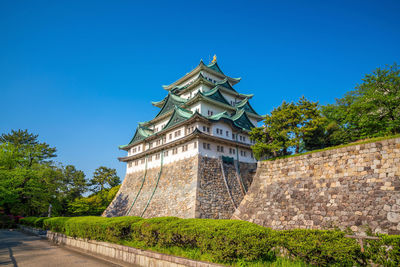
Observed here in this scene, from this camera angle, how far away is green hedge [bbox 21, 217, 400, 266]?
6750 millimetres

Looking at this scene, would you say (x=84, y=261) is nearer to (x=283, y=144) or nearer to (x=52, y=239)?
(x=52, y=239)

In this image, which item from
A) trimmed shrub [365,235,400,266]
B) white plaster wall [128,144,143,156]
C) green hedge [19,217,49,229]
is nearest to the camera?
trimmed shrub [365,235,400,266]

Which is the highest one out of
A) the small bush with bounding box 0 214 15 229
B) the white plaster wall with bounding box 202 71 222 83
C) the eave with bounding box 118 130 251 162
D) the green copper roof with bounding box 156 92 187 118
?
the white plaster wall with bounding box 202 71 222 83

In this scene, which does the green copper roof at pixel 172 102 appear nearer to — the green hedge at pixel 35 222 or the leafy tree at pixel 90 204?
the green hedge at pixel 35 222

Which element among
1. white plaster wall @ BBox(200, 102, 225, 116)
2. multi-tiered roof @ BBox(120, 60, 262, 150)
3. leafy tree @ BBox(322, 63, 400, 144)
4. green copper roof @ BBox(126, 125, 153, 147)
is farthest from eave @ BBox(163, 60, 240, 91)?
leafy tree @ BBox(322, 63, 400, 144)

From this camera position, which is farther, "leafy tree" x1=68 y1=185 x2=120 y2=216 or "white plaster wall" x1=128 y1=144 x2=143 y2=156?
"leafy tree" x1=68 y1=185 x2=120 y2=216

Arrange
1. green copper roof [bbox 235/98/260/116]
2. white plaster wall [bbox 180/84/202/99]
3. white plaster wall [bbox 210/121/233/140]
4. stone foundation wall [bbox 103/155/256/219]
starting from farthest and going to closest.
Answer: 1. green copper roof [bbox 235/98/260/116]
2. white plaster wall [bbox 180/84/202/99]
3. white plaster wall [bbox 210/121/233/140]
4. stone foundation wall [bbox 103/155/256/219]

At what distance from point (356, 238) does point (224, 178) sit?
1648 centimetres

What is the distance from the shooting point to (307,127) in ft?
58.9

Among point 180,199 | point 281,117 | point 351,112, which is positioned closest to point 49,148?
point 180,199

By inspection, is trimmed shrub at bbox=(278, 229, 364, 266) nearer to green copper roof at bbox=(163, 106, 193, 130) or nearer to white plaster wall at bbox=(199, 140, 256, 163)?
white plaster wall at bbox=(199, 140, 256, 163)

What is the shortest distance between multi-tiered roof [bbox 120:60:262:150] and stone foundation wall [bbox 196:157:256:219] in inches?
207

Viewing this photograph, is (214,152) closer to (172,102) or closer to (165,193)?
(165,193)

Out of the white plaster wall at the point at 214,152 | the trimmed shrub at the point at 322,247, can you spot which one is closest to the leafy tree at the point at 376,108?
the white plaster wall at the point at 214,152
